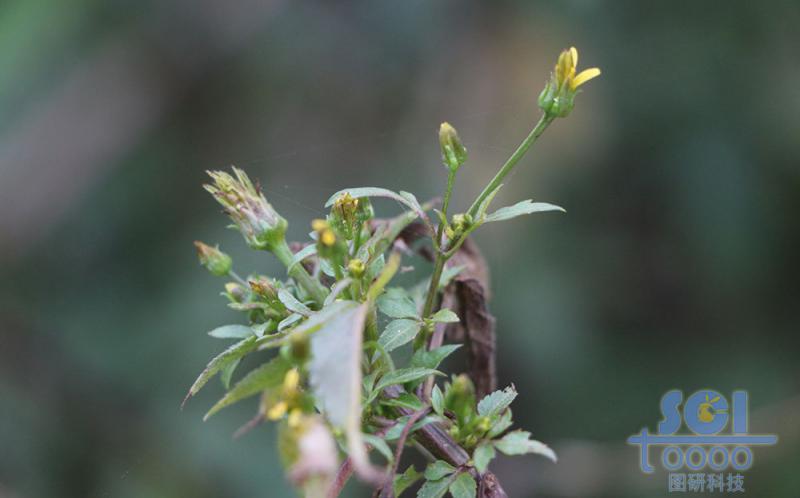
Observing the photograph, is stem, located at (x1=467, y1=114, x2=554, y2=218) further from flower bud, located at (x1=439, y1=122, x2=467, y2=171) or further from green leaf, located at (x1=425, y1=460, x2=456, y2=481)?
green leaf, located at (x1=425, y1=460, x2=456, y2=481)

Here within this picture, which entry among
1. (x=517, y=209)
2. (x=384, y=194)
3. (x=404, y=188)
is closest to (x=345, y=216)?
(x=384, y=194)

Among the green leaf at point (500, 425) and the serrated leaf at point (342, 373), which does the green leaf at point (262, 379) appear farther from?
the green leaf at point (500, 425)

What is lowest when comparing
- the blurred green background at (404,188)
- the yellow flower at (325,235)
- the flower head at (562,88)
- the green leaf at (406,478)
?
the green leaf at (406,478)

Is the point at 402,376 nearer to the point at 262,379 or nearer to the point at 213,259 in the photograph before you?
the point at 262,379

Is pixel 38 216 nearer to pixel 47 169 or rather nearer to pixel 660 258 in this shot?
pixel 47 169

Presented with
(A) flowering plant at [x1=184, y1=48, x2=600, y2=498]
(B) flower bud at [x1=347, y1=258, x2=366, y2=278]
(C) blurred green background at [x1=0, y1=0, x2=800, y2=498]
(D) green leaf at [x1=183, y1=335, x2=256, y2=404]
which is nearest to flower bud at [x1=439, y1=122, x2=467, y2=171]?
(A) flowering plant at [x1=184, y1=48, x2=600, y2=498]

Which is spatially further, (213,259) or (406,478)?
(213,259)

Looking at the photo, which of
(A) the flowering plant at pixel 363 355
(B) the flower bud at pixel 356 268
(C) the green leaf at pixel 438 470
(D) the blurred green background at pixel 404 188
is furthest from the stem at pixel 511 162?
(D) the blurred green background at pixel 404 188

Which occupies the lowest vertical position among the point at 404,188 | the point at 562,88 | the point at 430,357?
the point at 430,357
